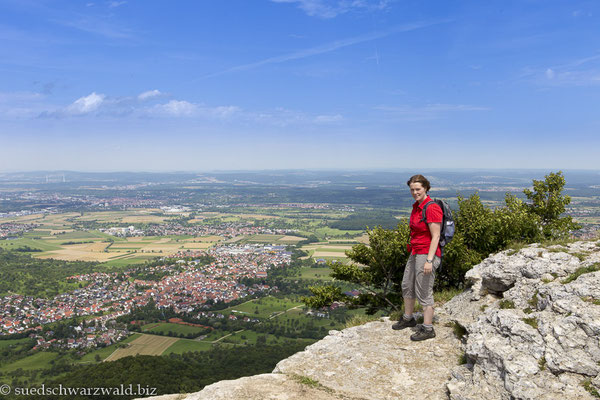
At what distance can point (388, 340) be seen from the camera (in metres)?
7.08

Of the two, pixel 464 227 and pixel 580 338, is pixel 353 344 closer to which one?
pixel 580 338

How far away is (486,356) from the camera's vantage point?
200 inches

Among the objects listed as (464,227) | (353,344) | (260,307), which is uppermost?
(464,227)

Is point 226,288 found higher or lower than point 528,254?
lower

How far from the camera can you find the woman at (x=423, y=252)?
240 inches

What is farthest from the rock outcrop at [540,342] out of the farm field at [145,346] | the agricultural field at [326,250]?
the agricultural field at [326,250]

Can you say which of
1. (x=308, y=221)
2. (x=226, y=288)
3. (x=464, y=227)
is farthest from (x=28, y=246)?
(x=464, y=227)

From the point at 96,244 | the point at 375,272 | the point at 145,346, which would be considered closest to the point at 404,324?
the point at 375,272

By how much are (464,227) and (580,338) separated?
11.3m

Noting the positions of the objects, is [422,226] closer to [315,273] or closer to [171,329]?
[171,329]

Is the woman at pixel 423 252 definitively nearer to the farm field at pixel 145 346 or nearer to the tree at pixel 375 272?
the tree at pixel 375 272

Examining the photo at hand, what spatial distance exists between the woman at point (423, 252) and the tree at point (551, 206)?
42.8 ft

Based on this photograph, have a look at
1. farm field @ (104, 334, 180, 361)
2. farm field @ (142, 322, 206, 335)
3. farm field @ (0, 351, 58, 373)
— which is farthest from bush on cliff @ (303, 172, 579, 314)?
farm field @ (0, 351, 58, 373)

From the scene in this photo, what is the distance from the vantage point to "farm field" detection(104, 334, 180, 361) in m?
38.9
